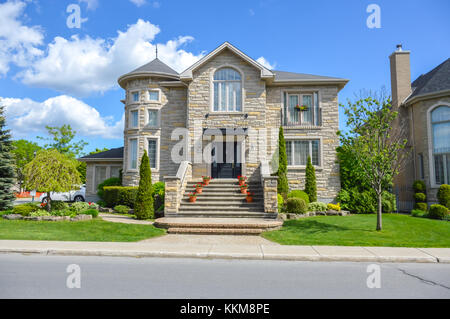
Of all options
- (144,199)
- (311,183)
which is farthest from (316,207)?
(144,199)

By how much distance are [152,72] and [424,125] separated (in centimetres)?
1649

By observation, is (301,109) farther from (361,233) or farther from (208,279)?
(208,279)

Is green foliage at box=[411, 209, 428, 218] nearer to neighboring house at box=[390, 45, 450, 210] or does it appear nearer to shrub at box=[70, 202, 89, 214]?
neighboring house at box=[390, 45, 450, 210]

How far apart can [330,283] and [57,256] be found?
21.2ft

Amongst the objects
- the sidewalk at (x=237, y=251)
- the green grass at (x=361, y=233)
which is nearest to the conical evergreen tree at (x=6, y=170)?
the sidewalk at (x=237, y=251)

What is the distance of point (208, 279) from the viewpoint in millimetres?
5613

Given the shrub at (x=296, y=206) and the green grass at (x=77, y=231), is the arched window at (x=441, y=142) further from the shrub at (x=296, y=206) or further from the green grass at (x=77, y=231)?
the green grass at (x=77, y=231)

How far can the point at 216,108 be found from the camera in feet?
56.4

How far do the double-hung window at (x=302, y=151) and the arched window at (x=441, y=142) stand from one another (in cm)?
655

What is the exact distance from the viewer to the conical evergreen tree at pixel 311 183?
16156 millimetres

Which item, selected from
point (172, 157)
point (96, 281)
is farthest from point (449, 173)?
point (96, 281)

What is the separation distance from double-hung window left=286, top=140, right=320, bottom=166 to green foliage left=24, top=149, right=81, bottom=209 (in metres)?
11.4

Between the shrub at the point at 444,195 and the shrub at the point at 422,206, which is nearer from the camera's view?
the shrub at the point at 444,195
